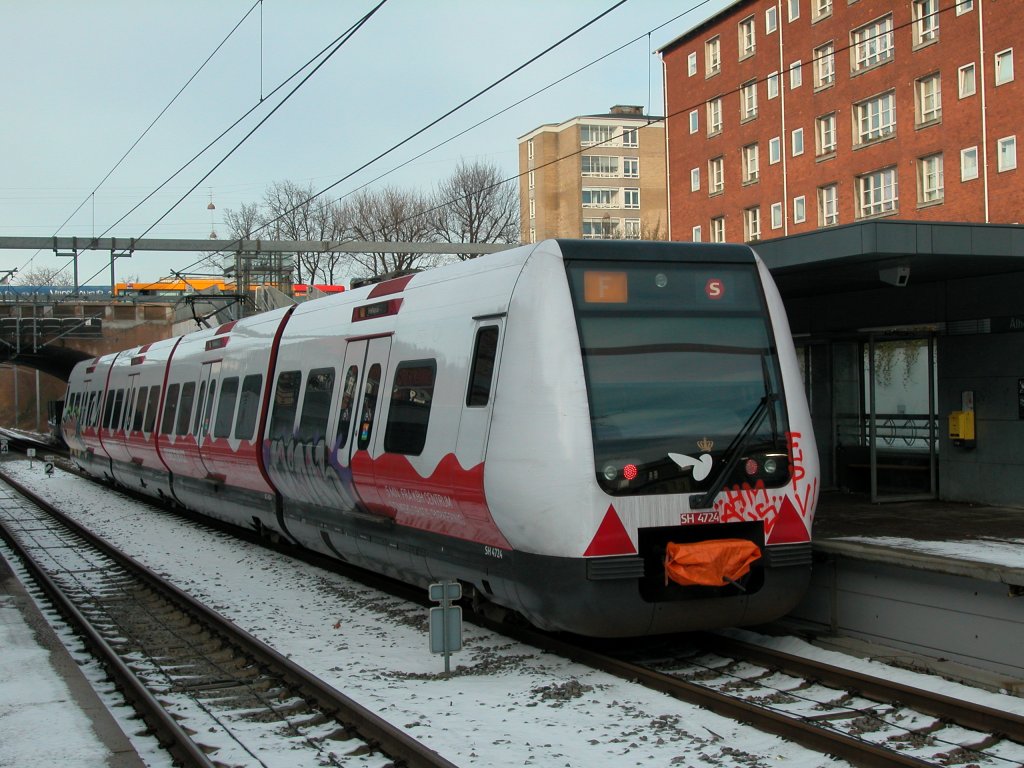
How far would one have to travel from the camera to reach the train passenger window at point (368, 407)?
33.0ft

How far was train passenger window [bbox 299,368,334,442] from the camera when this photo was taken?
36.9ft

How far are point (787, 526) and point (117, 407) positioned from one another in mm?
18481

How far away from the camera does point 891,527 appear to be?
34.6ft

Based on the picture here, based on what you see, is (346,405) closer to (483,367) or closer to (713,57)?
(483,367)

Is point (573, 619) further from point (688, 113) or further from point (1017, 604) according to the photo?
point (688, 113)

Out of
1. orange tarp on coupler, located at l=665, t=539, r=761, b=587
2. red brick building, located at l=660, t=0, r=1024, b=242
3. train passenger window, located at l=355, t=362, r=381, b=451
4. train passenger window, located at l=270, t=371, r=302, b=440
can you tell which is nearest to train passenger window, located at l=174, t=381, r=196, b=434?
train passenger window, located at l=270, t=371, r=302, b=440

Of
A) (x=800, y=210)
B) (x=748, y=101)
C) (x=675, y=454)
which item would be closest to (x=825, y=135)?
(x=800, y=210)

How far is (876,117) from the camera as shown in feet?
136

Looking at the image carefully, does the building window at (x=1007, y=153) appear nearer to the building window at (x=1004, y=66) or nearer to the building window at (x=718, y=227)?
the building window at (x=1004, y=66)

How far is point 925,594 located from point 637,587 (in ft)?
6.93

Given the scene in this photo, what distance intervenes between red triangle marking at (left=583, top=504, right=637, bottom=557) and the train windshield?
19 centimetres

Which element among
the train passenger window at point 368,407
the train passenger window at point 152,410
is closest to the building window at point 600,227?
the train passenger window at point 152,410

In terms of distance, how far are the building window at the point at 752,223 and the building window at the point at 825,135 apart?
4263 mm

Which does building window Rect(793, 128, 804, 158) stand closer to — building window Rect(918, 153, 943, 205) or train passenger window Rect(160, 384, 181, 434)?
building window Rect(918, 153, 943, 205)
